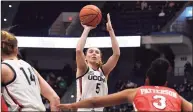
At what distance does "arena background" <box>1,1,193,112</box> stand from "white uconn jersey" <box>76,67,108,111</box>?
12412mm

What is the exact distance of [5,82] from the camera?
3.34 m

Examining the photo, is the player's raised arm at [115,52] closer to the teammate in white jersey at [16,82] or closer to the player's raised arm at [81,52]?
the player's raised arm at [81,52]

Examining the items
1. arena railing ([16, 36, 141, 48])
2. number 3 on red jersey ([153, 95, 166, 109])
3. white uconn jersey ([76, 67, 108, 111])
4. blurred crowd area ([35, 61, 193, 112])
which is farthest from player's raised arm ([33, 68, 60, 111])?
arena railing ([16, 36, 141, 48])

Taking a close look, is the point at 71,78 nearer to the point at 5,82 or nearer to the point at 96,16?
the point at 96,16

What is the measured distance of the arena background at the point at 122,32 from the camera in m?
18.8

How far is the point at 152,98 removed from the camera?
346 centimetres

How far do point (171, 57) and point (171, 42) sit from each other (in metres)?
2.52

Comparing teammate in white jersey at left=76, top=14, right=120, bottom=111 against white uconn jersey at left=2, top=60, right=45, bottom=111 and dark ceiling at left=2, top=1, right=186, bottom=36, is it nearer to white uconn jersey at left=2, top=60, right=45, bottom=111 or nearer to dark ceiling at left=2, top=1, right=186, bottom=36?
white uconn jersey at left=2, top=60, right=45, bottom=111

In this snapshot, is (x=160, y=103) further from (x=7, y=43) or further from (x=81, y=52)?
(x=81, y=52)

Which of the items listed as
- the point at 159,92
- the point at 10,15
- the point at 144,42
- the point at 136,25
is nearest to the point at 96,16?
the point at 159,92

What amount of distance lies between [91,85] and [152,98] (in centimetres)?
211

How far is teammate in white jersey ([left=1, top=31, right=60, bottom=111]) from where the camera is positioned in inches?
132

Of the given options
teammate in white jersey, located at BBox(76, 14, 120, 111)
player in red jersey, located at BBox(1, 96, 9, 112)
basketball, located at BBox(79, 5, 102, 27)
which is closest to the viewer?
player in red jersey, located at BBox(1, 96, 9, 112)

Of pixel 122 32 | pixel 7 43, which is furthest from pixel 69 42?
pixel 7 43
